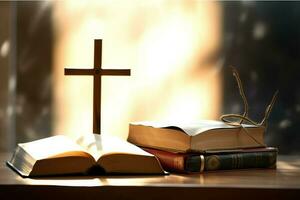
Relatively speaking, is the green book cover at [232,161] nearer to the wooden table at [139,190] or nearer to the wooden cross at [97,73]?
the wooden table at [139,190]

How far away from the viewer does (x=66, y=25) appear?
69.4 inches

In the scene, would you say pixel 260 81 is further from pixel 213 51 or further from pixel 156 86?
pixel 156 86

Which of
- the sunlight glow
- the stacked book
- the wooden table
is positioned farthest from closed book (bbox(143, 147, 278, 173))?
the sunlight glow

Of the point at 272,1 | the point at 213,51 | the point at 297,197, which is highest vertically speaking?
the point at 272,1

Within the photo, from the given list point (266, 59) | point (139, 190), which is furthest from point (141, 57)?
point (139, 190)

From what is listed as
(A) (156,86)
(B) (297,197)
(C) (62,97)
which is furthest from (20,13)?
(B) (297,197)

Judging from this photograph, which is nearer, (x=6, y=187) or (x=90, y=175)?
(x=6, y=187)

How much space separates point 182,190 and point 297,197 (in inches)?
8.4

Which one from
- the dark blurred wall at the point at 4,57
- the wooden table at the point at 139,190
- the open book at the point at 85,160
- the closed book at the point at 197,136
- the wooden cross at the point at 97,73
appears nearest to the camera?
the wooden table at the point at 139,190

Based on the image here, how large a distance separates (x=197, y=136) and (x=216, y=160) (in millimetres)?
70

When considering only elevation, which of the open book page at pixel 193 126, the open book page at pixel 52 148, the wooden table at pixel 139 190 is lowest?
the wooden table at pixel 139 190

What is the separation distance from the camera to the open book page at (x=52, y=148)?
1.26m

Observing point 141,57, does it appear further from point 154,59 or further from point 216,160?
point 216,160

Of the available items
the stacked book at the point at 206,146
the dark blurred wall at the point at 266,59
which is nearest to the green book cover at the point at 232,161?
the stacked book at the point at 206,146
